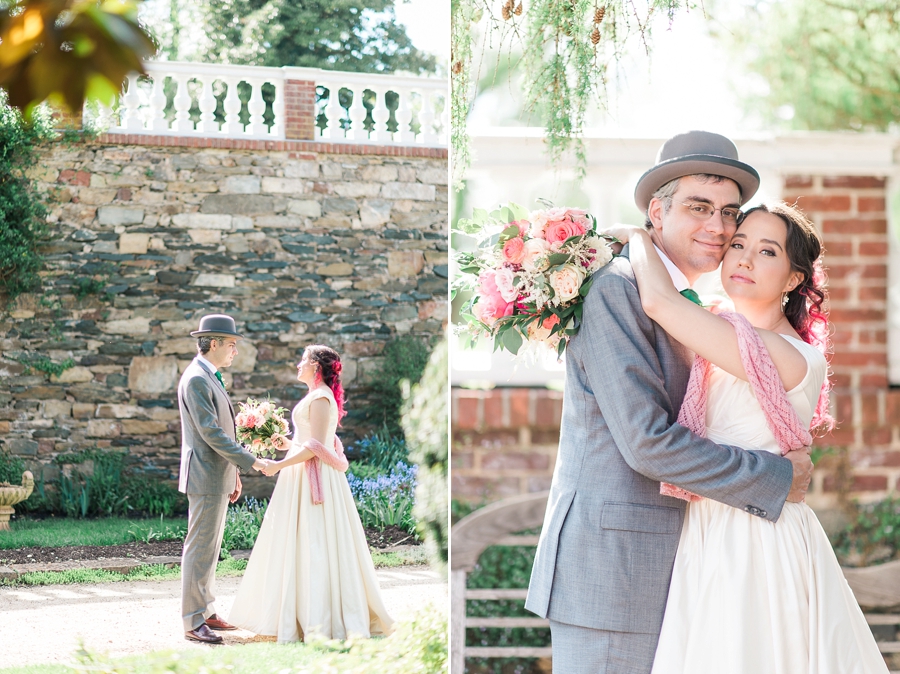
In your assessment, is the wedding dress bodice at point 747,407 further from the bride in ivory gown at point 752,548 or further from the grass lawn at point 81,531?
the grass lawn at point 81,531

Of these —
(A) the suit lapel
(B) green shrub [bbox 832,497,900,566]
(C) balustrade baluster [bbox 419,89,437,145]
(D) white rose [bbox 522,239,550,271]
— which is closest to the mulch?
(A) the suit lapel

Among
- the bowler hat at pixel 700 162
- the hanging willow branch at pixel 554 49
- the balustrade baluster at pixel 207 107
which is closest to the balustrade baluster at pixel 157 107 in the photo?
the balustrade baluster at pixel 207 107

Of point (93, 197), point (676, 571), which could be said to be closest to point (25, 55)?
point (676, 571)

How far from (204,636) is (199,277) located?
1.19 metres

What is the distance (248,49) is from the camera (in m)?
2.81

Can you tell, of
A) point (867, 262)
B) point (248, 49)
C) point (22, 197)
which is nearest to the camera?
point (22, 197)

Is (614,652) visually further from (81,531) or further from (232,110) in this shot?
(232,110)

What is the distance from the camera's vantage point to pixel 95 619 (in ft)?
8.57

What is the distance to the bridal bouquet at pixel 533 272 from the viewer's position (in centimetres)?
197

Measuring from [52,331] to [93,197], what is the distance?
0.45 metres

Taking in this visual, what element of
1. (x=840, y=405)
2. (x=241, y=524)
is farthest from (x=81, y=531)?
(x=840, y=405)

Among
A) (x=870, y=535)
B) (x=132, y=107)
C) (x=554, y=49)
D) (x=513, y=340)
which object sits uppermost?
(x=554, y=49)

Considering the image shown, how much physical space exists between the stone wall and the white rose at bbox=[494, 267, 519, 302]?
0.97 m

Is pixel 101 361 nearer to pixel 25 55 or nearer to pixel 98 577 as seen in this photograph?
pixel 98 577
